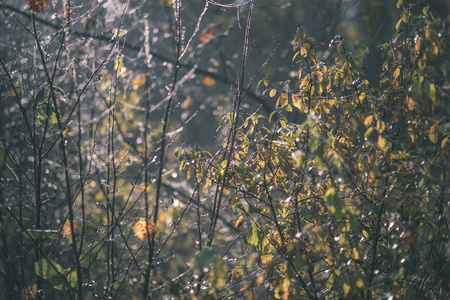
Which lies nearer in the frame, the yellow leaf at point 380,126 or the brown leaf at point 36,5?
the yellow leaf at point 380,126

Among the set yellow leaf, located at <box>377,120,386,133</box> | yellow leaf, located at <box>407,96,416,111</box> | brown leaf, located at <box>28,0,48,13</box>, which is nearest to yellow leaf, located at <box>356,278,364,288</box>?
yellow leaf, located at <box>377,120,386,133</box>

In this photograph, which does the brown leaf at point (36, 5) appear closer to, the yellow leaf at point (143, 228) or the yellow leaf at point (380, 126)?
the yellow leaf at point (143, 228)

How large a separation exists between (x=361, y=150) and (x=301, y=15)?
10757mm

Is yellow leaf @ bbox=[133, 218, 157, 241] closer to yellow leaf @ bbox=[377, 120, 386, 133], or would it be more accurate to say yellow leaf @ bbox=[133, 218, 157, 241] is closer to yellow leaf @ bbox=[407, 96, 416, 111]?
yellow leaf @ bbox=[377, 120, 386, 133]

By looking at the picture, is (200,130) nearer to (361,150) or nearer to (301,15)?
(301,15)

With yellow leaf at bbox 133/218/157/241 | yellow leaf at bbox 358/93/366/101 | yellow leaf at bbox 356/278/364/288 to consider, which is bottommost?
yellow leaf at bbox 356/278/364/288

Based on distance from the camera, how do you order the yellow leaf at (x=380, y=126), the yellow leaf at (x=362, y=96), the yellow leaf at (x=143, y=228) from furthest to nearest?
1. the yellow leaf at (x=362, y=96)
2. the yellow leaf at (x=143, y=228)
3. the yellow leaf at (x=380, y=126)

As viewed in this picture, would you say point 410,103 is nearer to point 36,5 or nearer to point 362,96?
point 362,96

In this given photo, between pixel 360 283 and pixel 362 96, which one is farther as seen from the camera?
pixel 362 96

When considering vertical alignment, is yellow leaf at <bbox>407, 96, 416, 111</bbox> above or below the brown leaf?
below

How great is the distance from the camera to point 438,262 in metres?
1.81

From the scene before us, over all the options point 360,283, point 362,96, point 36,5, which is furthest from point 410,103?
point 36,5

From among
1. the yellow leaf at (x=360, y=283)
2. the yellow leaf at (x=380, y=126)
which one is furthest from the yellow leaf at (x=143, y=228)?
the yellow leaf at (x=380, y=126)

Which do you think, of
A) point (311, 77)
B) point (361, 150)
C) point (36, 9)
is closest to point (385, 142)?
point (361, 150)
